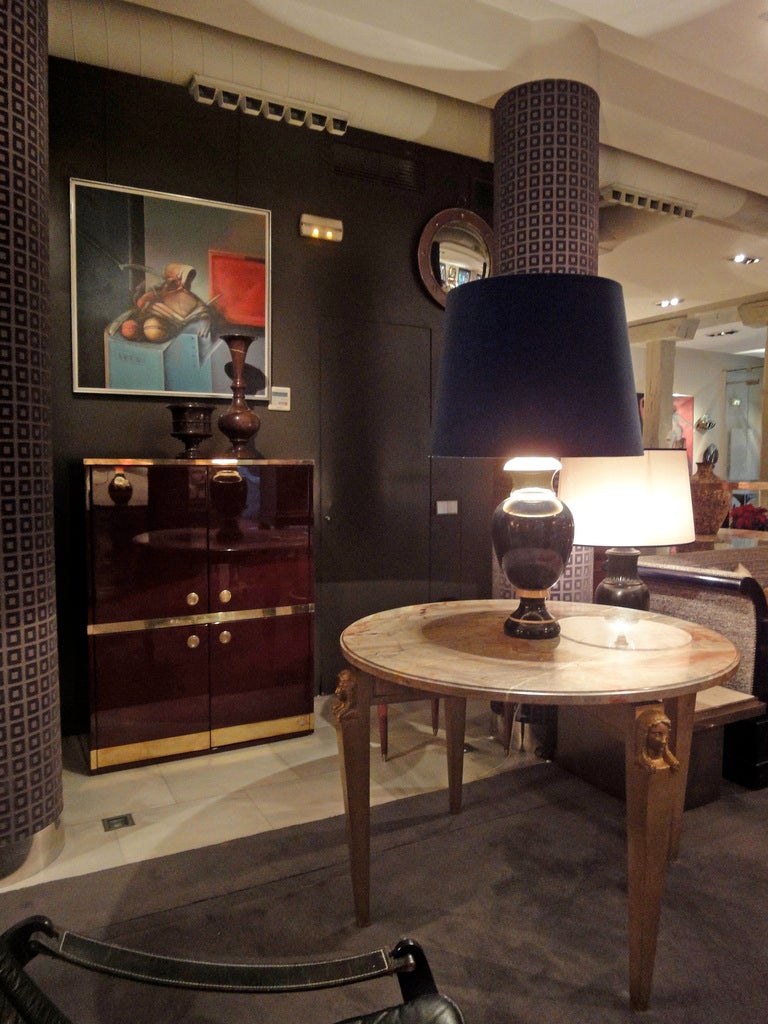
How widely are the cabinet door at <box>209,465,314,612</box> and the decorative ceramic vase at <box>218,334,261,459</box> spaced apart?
19 cm

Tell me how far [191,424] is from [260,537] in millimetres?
583

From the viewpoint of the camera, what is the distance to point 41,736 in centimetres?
216

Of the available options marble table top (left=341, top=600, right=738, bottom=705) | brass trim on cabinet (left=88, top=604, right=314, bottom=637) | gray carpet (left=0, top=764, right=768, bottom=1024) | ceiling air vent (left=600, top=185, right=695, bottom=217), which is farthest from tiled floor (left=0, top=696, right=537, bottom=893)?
ceiling air vent (left=600, top=185, right=695, bottom=217)

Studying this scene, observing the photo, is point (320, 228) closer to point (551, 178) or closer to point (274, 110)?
point (274, 110)

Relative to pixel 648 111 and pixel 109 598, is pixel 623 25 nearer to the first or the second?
pixel 648 111

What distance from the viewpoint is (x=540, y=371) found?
1.56m

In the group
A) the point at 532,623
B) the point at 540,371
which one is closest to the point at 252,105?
the point at 540,371

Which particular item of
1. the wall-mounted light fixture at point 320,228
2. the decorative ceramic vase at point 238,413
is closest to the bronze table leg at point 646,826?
the decorative ceramic vase at point 238,413

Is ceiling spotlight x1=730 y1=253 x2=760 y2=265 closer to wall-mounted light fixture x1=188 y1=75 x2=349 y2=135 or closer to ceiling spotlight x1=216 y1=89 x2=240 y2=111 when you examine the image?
wall-mounted light fixture x1=188 y1=75 x2=349 y2=135

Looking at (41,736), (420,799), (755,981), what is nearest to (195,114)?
(41,736)

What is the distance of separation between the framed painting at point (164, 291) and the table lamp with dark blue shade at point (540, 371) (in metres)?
2.01

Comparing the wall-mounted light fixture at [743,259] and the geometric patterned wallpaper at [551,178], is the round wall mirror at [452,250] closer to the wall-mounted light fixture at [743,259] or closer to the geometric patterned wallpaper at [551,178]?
the geometric patterned wallpaper at [551,178]

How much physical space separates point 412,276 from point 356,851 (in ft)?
10.4

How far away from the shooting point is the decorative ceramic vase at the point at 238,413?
313cm
